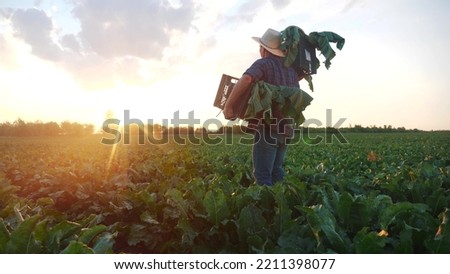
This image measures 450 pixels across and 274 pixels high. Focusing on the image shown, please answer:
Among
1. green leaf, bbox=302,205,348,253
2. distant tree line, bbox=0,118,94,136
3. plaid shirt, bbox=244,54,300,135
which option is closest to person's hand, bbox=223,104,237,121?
plaid shirt, bbox=244,54,300,135

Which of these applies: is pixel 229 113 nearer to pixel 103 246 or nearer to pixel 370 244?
pixel 103 246

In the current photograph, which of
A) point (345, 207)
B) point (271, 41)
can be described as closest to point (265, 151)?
point (271, 41)

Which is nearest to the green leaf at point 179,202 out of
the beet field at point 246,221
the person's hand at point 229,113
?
the beet field at point 246,221

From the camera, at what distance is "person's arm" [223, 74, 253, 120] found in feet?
13.2

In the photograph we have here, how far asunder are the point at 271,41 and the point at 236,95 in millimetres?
632

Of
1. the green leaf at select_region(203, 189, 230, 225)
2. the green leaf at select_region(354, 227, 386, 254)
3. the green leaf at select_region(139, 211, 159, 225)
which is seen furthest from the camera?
the green leaf at select_region(139, 211, 159, 225)

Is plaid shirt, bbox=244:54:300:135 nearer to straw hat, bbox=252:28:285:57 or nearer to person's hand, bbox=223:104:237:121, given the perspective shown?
straw hat, bbox=252:28:285:57

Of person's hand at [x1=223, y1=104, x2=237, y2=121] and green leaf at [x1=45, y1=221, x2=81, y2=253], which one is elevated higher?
person's hand at [x1=223, y1=104, x2=237, y2=121]

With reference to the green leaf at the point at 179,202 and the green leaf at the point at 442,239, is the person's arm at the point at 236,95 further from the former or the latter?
the green leaf at the point at 442,239

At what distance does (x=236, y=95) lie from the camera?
4.05 meters

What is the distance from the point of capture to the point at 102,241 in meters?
2.12
